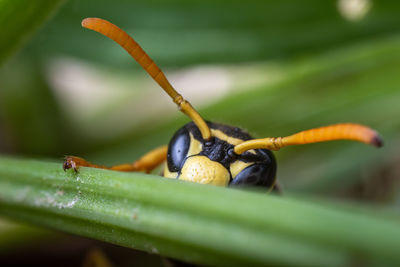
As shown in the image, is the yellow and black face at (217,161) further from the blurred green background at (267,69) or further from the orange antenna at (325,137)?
the blurred green background at (267,69)

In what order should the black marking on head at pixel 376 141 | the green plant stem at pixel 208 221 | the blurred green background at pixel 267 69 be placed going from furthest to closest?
the blurred green background at pixel 267 69 → the black marking on head at pixel 376 141 → the green plant stem at pixel 208 221

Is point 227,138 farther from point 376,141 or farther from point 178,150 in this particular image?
point 376,141

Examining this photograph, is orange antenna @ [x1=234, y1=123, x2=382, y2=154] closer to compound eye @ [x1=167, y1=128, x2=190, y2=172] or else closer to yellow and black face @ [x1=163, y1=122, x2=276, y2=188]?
yellow and black face @ [x1=163, y1=122, x2=276, y2=188]

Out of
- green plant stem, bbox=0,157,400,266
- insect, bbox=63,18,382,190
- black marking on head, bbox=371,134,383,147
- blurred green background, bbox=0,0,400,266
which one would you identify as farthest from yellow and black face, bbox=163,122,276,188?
blurred green background, bbox=0,0,400,266

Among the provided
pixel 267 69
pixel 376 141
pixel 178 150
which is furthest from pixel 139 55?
pixel 267 69

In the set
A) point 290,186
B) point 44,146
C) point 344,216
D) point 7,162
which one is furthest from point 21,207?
point 290,186

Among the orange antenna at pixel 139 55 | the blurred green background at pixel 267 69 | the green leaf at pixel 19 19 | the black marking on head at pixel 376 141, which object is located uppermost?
the blurred green background at pixel 267 69

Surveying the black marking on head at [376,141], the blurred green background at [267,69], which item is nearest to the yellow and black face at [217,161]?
the black marking on head at [376,141]
